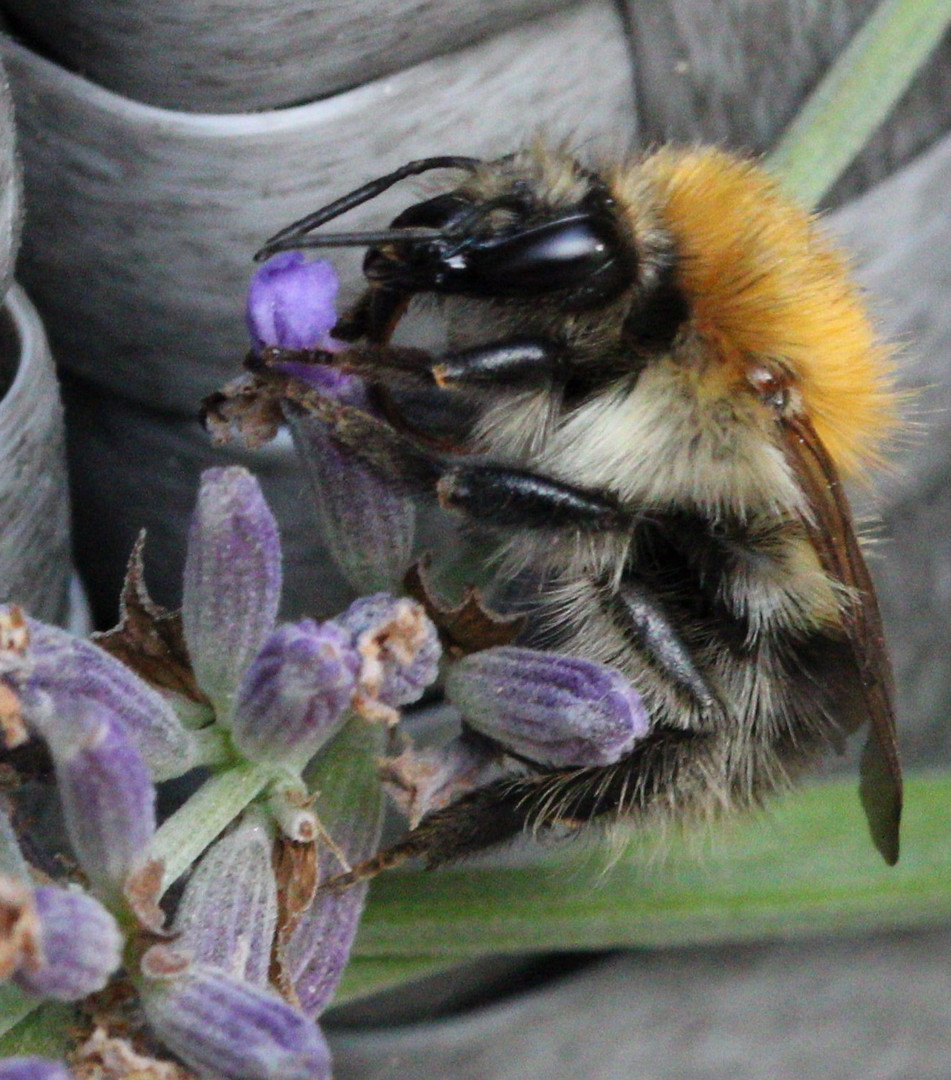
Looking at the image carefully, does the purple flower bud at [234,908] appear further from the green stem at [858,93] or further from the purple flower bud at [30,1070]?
the green stem at [858,93]

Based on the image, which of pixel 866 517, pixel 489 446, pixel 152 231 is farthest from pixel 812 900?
pixel 152 231

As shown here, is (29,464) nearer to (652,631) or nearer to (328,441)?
(328,441)

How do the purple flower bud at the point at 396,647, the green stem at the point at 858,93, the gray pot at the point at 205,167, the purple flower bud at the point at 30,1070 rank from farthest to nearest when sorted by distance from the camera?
the green stem at the point at 858,93 < the gray pot at the point at 205,167 < the purple flower bud at the point at 396,647 < the purple flower bud at the point at 30,1070

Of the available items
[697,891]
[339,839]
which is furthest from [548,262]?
[697,891]

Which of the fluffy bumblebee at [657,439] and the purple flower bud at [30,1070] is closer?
the purple flower bud at [30,1070]

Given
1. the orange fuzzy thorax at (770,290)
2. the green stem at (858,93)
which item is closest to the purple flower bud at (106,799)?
the orange fuzzy thorax at (770,290)

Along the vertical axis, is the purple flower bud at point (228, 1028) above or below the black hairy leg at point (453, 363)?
below

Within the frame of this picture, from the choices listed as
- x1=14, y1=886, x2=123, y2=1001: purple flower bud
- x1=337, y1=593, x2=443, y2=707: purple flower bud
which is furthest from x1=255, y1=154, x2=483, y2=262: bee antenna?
x1=14, y1=886, x2=123, y2=1001: purple flower bud
